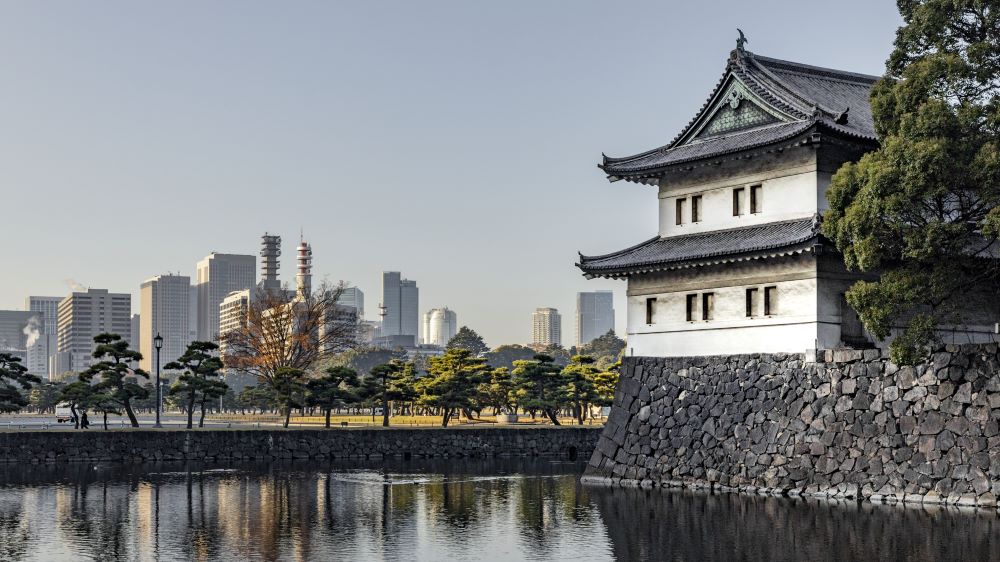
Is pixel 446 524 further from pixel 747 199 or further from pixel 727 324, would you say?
pixel 747 199

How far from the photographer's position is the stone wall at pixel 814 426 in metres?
34.6

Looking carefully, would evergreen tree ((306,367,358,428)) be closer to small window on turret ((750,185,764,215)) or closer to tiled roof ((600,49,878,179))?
tiled roof ((600,49,878,179))

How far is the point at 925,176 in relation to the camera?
33406 millimetres

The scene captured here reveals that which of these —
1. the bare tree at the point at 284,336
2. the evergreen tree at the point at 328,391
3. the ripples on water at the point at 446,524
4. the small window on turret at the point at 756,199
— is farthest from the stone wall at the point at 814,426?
the bare tree at the point at 284,336

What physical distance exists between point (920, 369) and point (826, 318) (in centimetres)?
436

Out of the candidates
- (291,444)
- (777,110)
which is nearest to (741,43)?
(777,110)

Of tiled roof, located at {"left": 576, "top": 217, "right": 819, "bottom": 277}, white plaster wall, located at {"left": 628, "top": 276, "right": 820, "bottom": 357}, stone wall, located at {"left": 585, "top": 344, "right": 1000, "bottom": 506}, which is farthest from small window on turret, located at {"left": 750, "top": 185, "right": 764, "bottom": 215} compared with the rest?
stone wall, located at {"left": 585, "top": 344, "right": 1000, "bottom": 506}

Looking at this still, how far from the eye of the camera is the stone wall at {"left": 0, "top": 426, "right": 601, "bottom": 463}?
2260 inches

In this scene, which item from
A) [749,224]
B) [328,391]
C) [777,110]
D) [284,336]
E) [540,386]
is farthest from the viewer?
[284,336]

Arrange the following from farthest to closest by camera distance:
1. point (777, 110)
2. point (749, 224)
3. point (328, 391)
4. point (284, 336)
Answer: point (284, 336), point (328, 391), point (749, 224), point (777, 110)

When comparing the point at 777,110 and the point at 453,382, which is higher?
the point at 777,110

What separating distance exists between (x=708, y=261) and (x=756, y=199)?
2901 mm

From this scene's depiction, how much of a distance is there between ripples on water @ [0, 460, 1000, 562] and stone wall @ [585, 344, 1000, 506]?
1.38 meters

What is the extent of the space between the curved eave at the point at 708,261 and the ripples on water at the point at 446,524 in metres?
8.17
